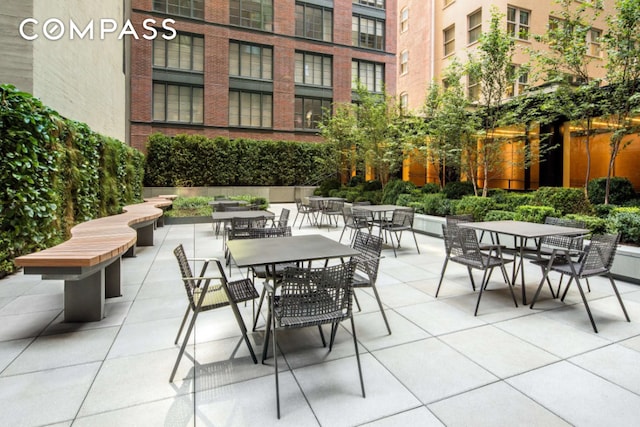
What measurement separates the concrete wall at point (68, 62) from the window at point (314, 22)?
12080 millimetres

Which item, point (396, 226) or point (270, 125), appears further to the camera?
point (270, 125)

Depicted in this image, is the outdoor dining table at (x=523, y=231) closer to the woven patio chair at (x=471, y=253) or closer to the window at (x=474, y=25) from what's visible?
the woven patio chair at (x=471, y=253)

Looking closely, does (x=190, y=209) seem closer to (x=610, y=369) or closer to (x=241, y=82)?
(x=241, y=82)

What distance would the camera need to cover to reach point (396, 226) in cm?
747

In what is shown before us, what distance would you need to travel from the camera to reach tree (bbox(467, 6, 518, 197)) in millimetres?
9200

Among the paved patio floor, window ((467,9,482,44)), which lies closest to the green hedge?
window ((467,9,482,44))

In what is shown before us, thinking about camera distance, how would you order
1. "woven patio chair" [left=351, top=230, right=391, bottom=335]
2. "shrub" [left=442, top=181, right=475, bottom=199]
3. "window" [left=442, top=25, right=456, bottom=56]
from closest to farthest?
1. "woven patio chair" [left=351, top=230, right=391, bottom=335]
2. "shrub" [left=442, top=181, right=475, bottom=199]
3. "window" [left=442, top=25, right=456, bottom=56]

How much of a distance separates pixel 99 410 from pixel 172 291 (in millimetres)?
2573

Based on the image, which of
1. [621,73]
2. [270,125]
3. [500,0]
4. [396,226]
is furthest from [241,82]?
[621,73]

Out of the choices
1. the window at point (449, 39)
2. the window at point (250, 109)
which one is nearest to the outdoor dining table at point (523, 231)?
the window at point (449, 39)

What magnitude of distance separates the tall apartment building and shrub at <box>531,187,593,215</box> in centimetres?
1430

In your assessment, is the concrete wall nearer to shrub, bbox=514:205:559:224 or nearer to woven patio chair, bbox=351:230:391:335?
woven patio chair, bbox=351:230:391:335

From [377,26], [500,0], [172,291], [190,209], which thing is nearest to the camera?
[172,291]

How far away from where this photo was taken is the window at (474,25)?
16.7 m
